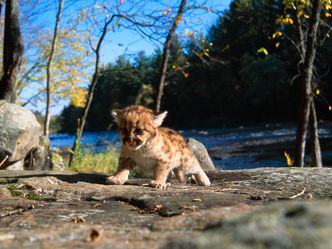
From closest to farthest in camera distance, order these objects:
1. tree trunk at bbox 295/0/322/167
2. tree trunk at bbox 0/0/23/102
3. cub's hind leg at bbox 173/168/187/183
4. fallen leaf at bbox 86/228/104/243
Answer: fallen leaf at bbox 86/228/104/243, cub's hind leg at bbox 173/168/187/183, tree trunk at bbox 0/0/23/102, tree trunk at bbox 295/0/322/167

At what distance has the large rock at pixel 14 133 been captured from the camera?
27.6 feet

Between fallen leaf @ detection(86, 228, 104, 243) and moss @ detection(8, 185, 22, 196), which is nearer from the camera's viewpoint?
fallen leaf @ detection(86, 228, 104, 243)

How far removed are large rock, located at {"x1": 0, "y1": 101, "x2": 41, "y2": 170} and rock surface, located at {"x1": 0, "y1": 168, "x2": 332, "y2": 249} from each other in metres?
2.61

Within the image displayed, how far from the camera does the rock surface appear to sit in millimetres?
1555

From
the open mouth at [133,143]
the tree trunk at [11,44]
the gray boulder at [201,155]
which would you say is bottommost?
the gray boulder at [201,155]

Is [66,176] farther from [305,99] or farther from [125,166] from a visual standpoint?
[305,99]

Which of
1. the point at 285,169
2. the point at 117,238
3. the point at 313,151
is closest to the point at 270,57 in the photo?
the point at 313,151

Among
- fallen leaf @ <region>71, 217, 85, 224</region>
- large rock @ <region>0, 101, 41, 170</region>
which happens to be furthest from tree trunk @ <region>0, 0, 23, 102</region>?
fallen leaf @ <region>71, 217, 85, 224</region>

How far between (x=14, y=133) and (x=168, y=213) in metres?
6.19

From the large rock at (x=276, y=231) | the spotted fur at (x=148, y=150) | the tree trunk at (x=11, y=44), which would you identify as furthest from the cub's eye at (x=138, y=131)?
the tree trunk at (x=11, y=44)

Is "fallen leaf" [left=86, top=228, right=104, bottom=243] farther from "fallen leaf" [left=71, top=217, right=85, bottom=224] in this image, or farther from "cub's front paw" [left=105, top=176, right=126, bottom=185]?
"cub's front paw" [left=105, top=176, right=126, bottom=185]

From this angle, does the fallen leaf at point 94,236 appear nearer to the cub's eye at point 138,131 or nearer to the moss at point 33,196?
the moss at point 33,196

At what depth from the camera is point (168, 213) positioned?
3131mm

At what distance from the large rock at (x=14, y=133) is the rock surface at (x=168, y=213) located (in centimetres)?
261
